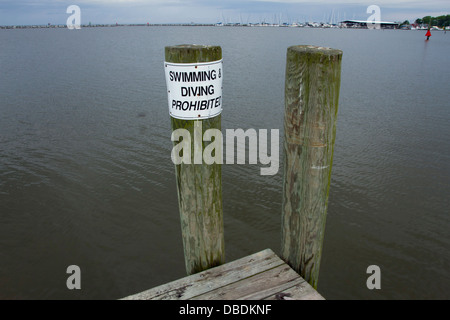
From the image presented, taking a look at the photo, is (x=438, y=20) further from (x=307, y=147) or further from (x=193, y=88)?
(x=193, y=88)

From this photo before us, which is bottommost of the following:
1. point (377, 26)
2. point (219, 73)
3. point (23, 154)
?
point (23, 154)

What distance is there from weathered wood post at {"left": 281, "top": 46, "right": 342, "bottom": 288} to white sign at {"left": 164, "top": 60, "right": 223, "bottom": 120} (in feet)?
1.90

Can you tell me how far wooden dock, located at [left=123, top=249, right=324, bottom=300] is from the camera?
8.19 ft

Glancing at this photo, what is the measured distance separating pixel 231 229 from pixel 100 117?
28.9ft

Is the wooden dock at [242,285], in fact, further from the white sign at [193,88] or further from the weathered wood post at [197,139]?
the white sign at [193,88]

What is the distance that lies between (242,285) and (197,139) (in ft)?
4.29

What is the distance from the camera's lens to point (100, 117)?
40.7ft

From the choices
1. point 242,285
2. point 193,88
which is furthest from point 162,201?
point 193,88

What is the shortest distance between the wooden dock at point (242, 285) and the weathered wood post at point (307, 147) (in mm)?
194

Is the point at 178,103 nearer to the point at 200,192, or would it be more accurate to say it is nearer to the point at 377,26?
the point at 200,192
